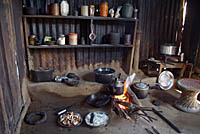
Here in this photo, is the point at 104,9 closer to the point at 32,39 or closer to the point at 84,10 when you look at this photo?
the point at 84,10

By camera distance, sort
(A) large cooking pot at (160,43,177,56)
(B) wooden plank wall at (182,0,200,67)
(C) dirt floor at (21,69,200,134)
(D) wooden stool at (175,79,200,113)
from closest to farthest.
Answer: (C) dirt floor at (21,69,200,134)
(D) wooden stool at (175,79,200,113)
(B) wooden plank wall at (182,0,200,67)
(A) large cooking pot at (160,43,177,56)

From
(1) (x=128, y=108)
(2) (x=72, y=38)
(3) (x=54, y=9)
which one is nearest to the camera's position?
(1) (x=128, y=108)

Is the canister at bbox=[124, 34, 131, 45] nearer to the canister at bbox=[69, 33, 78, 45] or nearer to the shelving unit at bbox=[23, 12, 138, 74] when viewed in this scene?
the shelving unit at bbox=[23, 12, 138, 74]

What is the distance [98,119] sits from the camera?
2918 millimetres

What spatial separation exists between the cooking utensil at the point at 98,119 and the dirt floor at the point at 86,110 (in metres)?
0.07

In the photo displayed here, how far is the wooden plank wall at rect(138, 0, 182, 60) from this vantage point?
4.71 m

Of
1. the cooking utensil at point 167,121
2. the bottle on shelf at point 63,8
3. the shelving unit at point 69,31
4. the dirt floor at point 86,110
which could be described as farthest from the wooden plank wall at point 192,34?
the bottle on shelf at point 63,8

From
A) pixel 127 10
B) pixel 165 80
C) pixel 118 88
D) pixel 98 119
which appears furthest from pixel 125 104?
pixel 127 10

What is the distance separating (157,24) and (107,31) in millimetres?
1655

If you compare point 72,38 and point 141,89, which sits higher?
point 72,38

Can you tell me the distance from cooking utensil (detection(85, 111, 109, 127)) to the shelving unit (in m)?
1.72

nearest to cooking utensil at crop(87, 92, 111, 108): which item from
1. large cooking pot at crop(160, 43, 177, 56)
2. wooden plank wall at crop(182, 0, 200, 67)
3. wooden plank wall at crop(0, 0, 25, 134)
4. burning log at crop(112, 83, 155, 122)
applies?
burning log at crop(112, 83, 155, 122)

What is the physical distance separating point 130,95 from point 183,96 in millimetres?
1146

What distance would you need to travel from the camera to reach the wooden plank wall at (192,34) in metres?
4.33
